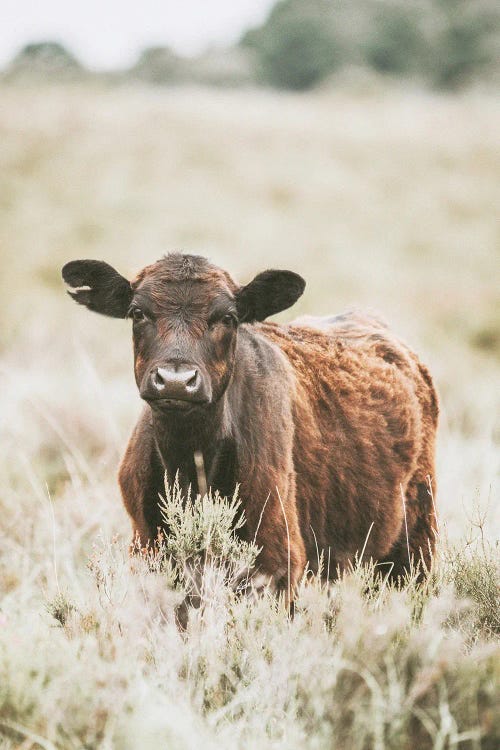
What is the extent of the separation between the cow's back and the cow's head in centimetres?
68

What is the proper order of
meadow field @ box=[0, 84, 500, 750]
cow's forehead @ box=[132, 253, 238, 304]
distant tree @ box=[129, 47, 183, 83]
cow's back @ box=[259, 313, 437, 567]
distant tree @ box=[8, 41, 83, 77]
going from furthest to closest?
distant tree @ box=[129, 47, 183, 83] → distant tree @ box=[8, 41, 83, 77] → cow's back @ box=[259, 313, 437, 567] → cow's forehead @ box=[132, 253, 238, 304] → meadow field @ box=[0, 84, 500, 750]

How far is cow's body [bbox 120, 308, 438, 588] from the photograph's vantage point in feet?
14.2

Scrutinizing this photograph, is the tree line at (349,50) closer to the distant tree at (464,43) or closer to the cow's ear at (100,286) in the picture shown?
the distant tree at (464,43)

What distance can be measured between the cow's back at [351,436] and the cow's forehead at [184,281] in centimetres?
79

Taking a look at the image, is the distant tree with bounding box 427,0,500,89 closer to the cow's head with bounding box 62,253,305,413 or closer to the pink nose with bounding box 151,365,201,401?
the cow's head with bounding box 62,253,305,413

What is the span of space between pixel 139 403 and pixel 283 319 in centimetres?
180

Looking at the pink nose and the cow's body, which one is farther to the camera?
the cow's body

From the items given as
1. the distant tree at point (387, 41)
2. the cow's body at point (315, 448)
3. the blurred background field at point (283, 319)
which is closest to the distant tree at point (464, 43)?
the distant tree at point (387, 41)

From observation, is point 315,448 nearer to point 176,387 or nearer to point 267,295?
point 267,295

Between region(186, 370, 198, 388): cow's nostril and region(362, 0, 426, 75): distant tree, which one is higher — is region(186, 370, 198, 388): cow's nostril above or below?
below

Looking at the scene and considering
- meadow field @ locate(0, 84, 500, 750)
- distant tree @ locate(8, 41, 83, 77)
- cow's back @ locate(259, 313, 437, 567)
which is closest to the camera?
meadow field @ locate(0, 84, 500, 750)

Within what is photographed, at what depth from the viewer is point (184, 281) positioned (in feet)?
Answer: 14.3

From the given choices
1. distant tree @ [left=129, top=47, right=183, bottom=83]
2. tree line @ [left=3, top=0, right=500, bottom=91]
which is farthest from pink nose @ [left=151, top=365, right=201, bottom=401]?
distant tree @ [left=129, top=47, right=183, bottom=83]

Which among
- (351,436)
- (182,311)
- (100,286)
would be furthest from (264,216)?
(182,311)
